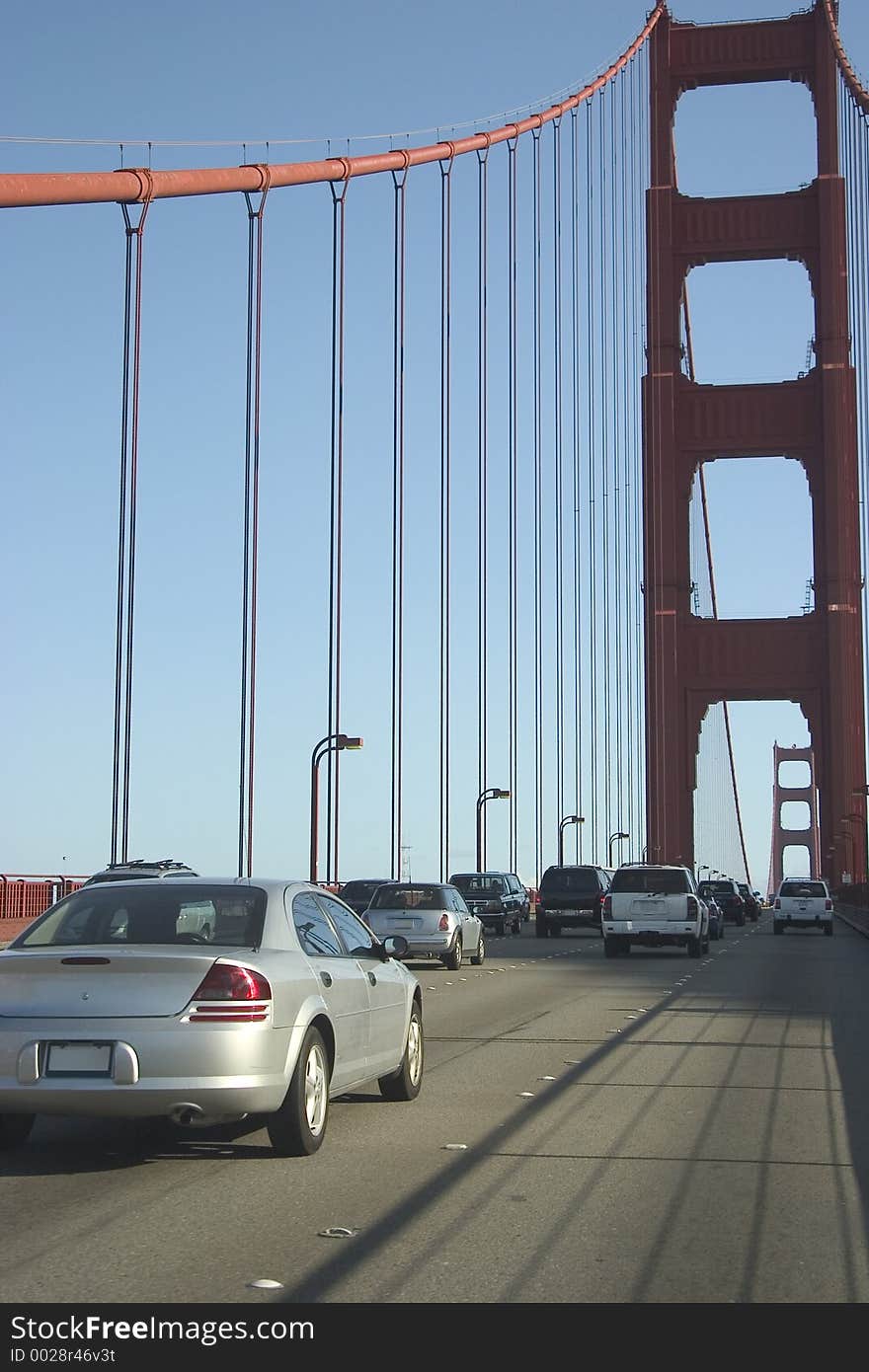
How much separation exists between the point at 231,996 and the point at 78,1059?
70 cm

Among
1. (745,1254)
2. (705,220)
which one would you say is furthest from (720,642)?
(745,1254)

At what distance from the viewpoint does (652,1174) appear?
25.5 feet

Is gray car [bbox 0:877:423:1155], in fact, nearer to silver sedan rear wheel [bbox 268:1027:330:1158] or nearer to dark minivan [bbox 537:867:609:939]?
silver sedan rear wheel [bbox 268:1027:330:1158]

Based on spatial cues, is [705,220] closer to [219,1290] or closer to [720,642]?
[720,642]

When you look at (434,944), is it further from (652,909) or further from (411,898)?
(652,909)

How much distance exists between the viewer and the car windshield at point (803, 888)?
5081 centimetres

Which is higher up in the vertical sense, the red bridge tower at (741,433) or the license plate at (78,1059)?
the red bridge tower at (741,433)

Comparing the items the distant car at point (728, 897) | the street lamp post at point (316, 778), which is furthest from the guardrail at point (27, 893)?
the distant car at point (728, 897)

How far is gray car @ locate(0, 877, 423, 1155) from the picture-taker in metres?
7.46

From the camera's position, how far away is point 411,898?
1077 inches

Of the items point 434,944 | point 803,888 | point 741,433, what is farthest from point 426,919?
point 741,433

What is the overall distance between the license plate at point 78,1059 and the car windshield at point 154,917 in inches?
27.8

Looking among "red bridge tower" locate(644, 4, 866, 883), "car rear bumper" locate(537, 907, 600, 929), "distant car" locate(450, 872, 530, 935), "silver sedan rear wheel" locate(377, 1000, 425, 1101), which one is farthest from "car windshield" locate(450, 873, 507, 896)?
"silver sedan rear wheel" locate(377, 1000, 425, 1101)

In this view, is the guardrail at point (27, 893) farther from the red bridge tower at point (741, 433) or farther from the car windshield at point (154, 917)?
the red bridge tower at point (741, 433)
